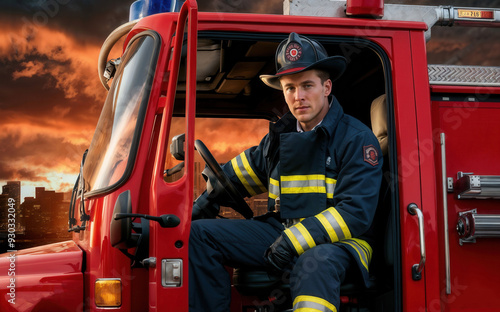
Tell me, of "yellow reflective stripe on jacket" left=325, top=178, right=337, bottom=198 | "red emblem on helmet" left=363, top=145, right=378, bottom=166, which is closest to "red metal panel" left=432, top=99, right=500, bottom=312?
"red emblem on helmet" left=363, top=145, right=378, bottom=166

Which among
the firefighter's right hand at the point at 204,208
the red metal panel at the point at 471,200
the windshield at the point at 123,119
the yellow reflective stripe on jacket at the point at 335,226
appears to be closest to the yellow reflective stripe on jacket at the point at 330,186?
the yellow reflective stripe on jacket at the point at 335,226

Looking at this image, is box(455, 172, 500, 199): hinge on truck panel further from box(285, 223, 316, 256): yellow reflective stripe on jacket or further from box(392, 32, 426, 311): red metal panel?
box(285, 223, 316, 256): yellow reflective stripe on jacket

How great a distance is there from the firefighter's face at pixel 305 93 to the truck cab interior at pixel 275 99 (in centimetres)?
21

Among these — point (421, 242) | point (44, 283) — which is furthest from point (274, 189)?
point (44, 283)

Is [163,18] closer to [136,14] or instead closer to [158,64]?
[158,64]

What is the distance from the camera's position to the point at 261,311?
2879 millimetres

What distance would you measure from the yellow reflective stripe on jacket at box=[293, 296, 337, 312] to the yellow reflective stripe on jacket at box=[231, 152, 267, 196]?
1000 mm

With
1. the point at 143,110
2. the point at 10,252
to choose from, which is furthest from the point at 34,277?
the point at 143,110

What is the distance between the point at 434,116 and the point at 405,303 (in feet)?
3.11

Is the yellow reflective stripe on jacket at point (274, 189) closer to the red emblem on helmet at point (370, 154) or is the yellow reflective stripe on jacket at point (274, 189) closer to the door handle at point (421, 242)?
the red emblem on helmet at point (370, 154)

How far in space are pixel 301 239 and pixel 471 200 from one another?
3.01 ft

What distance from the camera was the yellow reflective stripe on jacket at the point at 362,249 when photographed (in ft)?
8.58

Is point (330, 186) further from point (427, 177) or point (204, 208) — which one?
point (204, 208)

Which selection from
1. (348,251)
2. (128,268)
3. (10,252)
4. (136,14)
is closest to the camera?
(128,268)
